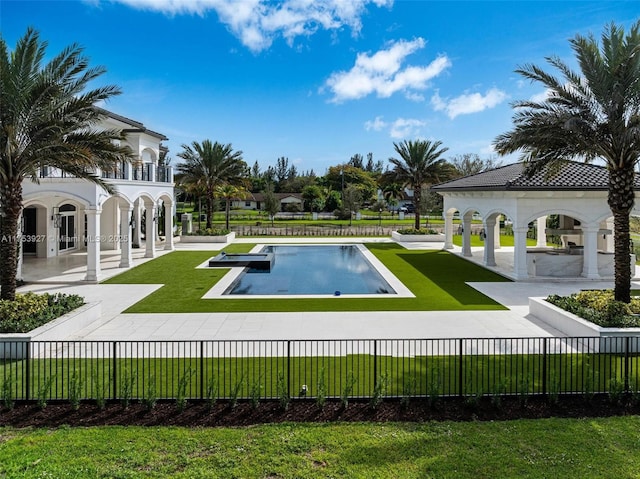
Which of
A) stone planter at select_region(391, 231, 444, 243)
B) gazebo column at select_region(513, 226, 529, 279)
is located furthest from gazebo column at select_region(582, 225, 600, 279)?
stone planter at select_region(391, 231, 444, 243)

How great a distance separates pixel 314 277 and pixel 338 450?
52.4ft

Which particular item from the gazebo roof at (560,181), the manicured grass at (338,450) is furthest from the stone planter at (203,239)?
the manicured grass at (338,450)

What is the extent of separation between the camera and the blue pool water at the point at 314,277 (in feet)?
64.6

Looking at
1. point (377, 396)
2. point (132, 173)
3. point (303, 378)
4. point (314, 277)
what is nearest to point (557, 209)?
point (314, 277)

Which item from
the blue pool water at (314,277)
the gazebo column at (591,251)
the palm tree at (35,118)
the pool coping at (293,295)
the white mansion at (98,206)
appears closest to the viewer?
the palm tree at (35,118)

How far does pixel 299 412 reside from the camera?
8.32 m

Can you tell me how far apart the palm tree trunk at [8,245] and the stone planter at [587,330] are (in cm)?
1393

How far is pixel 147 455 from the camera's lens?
272 inches

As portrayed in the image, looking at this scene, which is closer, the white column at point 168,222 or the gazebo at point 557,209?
the gazebo at point 557,209

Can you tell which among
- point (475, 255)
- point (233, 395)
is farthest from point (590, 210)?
point (233, 395)

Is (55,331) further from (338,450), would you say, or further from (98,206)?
(98,206)

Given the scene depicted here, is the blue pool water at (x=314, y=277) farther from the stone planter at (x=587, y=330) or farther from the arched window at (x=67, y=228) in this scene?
the arched window at (x=67, y=228)

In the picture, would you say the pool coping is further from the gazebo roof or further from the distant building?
the distant building

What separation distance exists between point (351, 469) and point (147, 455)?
2.67m
